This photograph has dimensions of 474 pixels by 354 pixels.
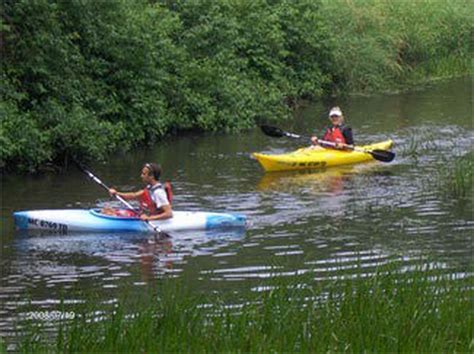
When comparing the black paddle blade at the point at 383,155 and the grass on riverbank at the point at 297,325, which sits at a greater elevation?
the black paddle blade at the point at 383,155

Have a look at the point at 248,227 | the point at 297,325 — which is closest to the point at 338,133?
the point at 248,227

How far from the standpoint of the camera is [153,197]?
49.2ft

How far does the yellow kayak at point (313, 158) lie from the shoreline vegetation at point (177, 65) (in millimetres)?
2753

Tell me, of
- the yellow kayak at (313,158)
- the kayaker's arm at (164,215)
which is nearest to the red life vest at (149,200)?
the kayaker's arm at (164,215)

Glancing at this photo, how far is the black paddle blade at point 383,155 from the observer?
19516 millimetres

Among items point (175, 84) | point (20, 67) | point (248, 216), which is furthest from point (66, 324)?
point (175, 84)

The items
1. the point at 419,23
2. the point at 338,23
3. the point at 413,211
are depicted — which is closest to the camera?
the point at 413,211

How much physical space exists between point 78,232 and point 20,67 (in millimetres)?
5842

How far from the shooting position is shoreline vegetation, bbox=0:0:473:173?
19.5 meters

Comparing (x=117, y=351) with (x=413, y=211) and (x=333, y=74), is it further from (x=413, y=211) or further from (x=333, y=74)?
(x=333, y=74)

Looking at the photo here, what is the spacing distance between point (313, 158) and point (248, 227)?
5217mm

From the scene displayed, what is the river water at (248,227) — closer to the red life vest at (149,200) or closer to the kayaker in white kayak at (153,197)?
the kayaker in white kayak at (153,197)

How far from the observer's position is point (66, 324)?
8602 millimetres

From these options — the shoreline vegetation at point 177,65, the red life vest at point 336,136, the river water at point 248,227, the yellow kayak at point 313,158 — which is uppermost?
the shoreline vegetation at point 177,65
